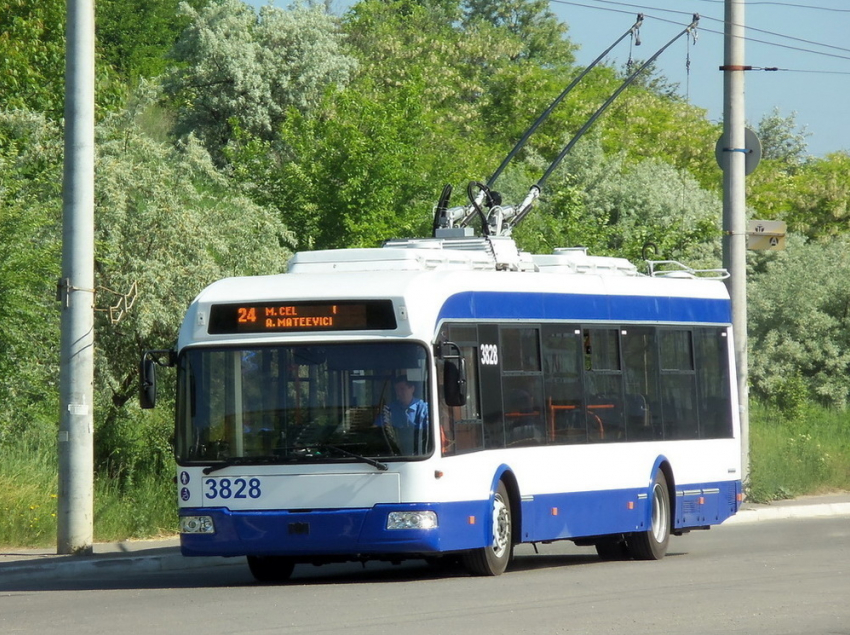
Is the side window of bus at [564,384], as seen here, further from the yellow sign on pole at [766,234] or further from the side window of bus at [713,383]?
the yellow sign on pole at [766,234]

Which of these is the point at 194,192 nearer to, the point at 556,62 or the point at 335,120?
the point at 335,120

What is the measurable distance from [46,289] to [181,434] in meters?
8.38

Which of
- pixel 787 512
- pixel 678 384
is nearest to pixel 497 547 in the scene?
pixel 678 384

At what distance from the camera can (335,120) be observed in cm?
3353

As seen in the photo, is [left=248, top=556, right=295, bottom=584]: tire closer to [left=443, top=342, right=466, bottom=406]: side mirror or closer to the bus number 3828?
the bus number 3828

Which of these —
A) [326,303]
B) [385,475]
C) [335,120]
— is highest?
[335,120]

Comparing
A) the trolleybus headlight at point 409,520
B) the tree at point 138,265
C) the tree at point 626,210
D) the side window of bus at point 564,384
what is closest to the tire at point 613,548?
the side window of bus at point 564,384

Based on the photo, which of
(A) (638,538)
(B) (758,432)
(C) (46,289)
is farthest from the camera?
(B) (758,432)

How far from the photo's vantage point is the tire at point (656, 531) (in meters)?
16.2

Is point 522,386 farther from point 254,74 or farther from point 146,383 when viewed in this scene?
point 254,74

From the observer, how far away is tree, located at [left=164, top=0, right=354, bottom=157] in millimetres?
47938

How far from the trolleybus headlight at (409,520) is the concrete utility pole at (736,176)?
10.6 meters

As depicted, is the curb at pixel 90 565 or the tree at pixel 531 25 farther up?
the tree at pixel 531 25

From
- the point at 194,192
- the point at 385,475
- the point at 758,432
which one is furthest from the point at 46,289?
the point at 758,432
